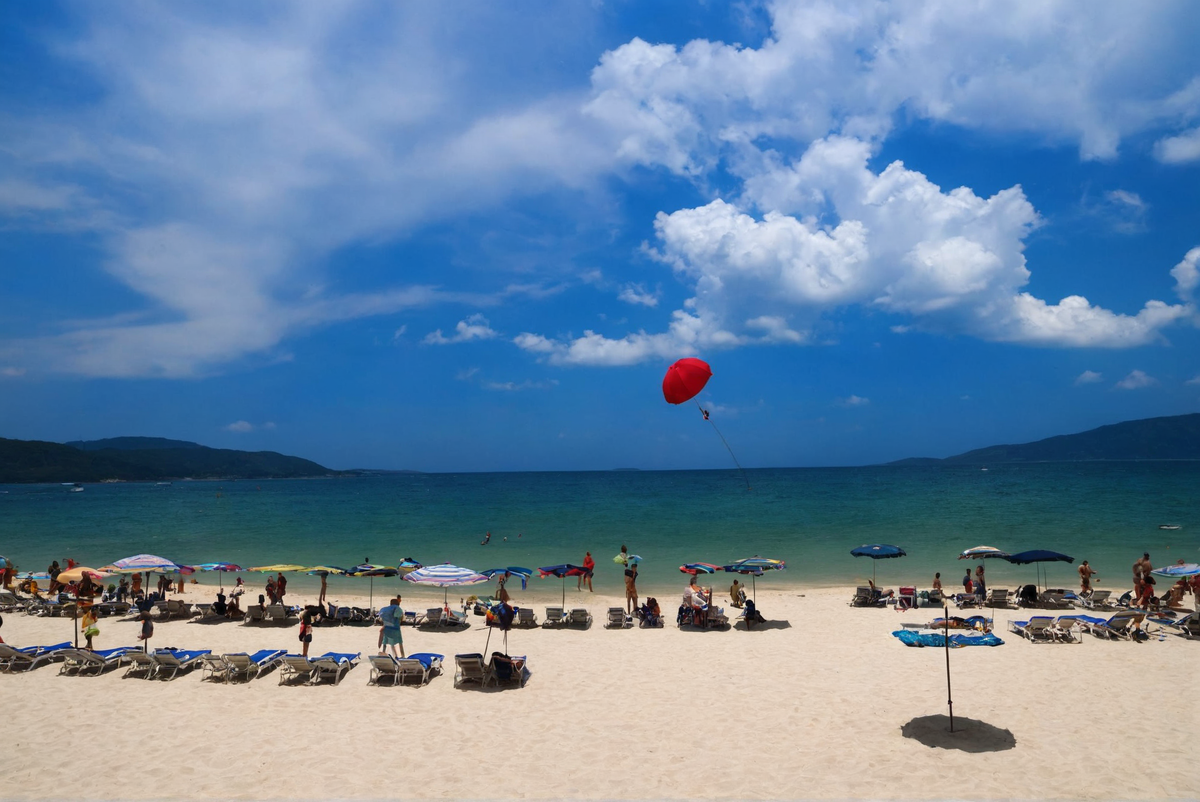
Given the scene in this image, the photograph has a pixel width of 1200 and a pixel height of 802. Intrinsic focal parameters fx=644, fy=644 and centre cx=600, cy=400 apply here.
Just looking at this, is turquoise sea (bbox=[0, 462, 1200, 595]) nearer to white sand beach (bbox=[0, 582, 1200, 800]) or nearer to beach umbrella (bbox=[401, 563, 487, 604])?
beach umbrella (bbox=[401, 563, 487, 604])

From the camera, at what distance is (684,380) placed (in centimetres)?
1466

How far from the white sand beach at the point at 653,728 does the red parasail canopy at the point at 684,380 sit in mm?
5496

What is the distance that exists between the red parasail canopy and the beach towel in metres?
6.84

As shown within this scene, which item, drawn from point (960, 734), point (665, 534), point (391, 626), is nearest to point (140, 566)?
point (391, 626)

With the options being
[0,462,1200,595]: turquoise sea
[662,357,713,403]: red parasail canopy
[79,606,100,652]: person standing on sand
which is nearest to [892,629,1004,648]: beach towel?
[662,357,713,403]: red parasail canopy

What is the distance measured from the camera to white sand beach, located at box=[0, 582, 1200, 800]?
24.5ft

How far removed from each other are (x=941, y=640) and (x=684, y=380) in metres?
7.56

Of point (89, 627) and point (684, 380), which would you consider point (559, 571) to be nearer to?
point (684, 380)

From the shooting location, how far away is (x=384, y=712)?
9938mm

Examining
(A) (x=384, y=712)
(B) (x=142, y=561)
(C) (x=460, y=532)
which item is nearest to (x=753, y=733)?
(A) (x=384, y=712)

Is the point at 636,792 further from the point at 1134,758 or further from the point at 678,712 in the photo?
the point at 1134,758

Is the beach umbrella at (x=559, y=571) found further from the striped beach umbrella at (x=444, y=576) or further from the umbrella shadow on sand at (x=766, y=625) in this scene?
the umbrella shadow on sand at (x=766, y=625)

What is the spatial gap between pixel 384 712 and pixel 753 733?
18.2 ft

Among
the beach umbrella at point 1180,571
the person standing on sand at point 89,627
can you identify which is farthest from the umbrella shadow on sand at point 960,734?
the person standing on sand at point 89,627
